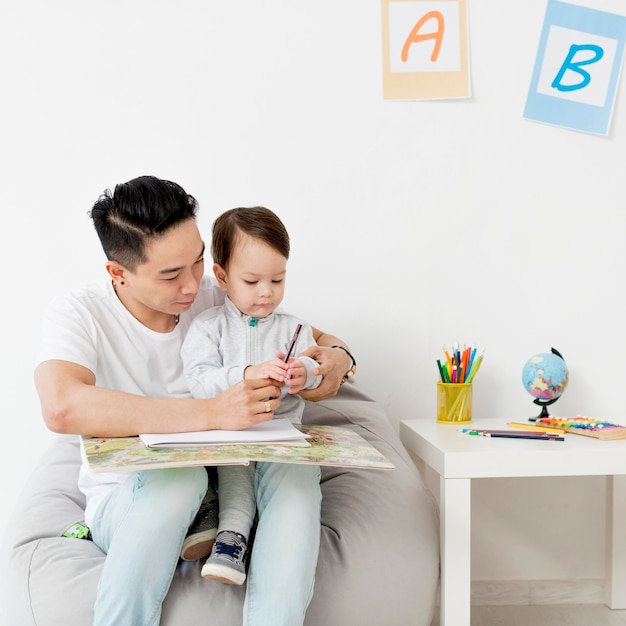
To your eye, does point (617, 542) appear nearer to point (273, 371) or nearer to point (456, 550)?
point (456, 550)

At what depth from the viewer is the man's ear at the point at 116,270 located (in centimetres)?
137

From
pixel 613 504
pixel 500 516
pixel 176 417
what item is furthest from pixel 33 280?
pixel 613 504

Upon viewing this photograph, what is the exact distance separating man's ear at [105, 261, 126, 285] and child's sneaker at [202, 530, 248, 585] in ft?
1.64

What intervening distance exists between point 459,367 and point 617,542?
0.60 metres

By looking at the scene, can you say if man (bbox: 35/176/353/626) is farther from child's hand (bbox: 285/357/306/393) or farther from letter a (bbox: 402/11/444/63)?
letter a (bbox: 402/11/444/63)

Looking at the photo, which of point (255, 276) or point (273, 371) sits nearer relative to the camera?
point (273, 371)

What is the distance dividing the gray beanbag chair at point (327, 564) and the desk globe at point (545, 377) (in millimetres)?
376

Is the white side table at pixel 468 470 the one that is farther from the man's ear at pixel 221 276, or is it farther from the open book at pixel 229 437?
the man's ear at pixel 221 276

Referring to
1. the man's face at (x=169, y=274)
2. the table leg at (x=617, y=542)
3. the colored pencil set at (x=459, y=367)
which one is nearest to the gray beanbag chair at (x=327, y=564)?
the colored pencil set at (x=459, y=367)

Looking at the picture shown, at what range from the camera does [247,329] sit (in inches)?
56.4

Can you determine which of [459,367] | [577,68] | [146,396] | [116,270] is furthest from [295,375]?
[577,68]

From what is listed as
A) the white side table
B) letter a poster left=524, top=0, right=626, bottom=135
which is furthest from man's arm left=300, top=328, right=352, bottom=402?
letter a poster left=524, top=0, right=626, bottom=135

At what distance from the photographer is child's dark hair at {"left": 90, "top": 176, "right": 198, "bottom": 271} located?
1.33m

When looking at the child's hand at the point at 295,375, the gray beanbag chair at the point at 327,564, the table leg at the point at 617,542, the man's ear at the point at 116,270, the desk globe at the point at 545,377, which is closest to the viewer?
the gray beanbag chair at the point at 327,564
